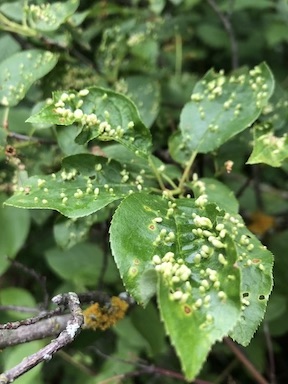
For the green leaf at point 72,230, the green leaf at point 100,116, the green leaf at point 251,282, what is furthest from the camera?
the green leaf at point 72,230

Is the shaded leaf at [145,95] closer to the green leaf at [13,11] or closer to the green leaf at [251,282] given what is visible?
the green leaf at [13,11]

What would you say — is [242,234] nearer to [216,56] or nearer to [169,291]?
A: [169,291]

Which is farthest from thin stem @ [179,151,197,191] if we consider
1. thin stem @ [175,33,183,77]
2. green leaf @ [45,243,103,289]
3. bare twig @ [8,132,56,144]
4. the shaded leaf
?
thin stem @ [175,33,183,77]

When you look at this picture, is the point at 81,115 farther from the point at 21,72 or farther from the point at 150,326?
the point at 150,326

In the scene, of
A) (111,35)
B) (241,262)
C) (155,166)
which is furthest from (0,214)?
(241,262)

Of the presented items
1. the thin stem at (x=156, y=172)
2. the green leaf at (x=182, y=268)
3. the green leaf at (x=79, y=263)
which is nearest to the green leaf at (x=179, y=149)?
the thin stem at (x=156, y=172)

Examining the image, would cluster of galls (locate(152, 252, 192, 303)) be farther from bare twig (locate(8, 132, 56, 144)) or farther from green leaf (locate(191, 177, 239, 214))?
bare twig (locate(8, 132, 56, 144))

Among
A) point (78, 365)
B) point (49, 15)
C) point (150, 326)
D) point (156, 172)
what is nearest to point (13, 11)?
point (49, 15)
